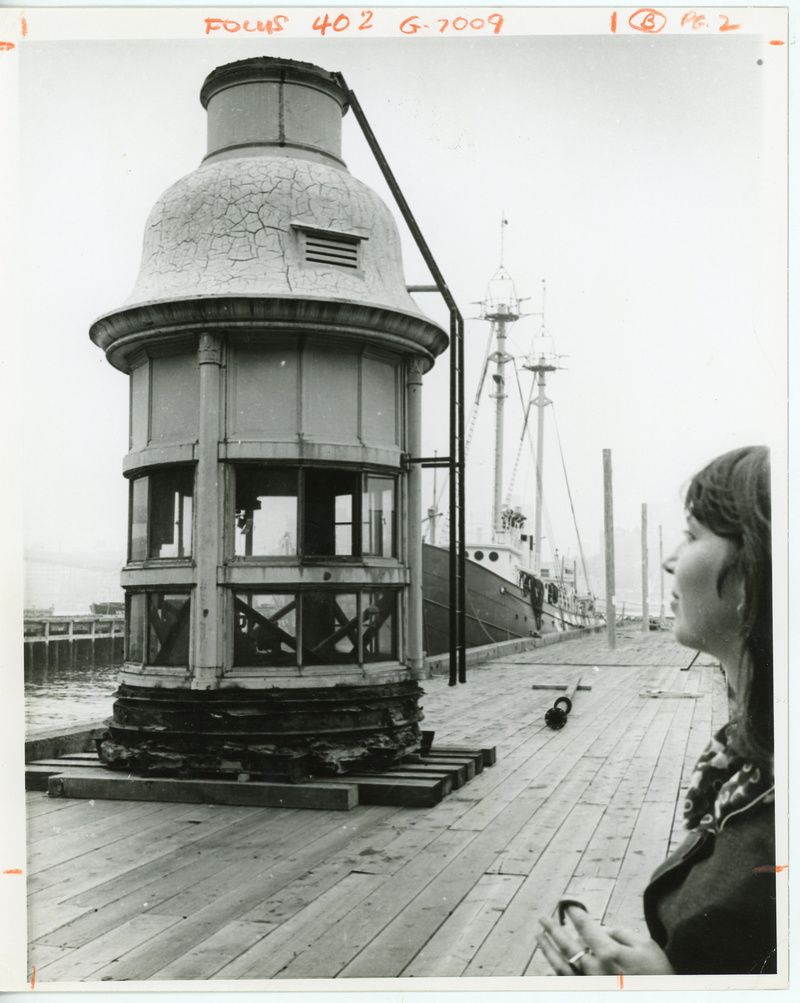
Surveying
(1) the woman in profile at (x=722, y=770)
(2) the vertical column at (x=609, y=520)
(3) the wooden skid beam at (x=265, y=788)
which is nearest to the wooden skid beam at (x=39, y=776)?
(3) the wooden skid beam at (x=265, y=788)

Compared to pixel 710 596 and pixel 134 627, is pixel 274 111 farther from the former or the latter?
pixel 710 596

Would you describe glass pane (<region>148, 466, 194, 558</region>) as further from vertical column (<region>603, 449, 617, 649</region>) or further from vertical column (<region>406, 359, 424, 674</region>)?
vertical column (<region>603, 449, 617, 649</region>)

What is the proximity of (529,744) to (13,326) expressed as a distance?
4919mm

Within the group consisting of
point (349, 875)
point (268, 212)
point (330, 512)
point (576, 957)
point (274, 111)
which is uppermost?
point (274, 111)

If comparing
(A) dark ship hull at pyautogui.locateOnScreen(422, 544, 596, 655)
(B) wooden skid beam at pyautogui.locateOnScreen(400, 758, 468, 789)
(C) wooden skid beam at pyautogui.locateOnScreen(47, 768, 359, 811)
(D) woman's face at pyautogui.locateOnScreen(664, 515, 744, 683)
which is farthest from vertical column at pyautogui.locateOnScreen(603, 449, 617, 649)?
(A) dark ship hull at pyautogui.locateOnScreen(422, 544, 596, 655)

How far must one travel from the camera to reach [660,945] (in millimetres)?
2666

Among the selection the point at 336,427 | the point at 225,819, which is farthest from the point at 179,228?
the point at 225,819

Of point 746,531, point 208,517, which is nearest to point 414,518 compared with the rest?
point 208,517

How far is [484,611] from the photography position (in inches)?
791

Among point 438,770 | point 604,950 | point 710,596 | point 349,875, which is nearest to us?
point 710,596

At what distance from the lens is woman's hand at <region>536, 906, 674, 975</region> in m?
2.73

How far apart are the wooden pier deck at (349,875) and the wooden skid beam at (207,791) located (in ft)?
0.25

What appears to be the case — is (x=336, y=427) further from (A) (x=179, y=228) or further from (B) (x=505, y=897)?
(B) (x=505, y=897)

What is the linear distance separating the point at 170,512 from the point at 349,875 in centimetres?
267
